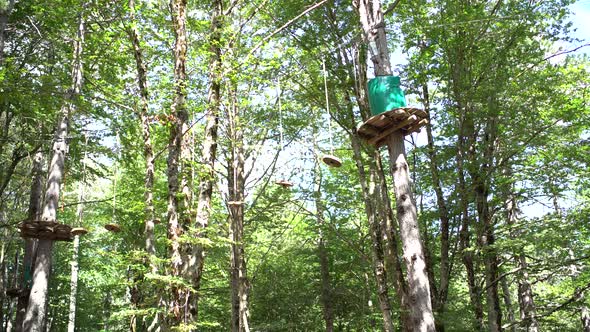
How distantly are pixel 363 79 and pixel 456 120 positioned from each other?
2395mm

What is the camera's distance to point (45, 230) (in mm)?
8133

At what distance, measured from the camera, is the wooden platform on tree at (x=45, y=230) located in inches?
311

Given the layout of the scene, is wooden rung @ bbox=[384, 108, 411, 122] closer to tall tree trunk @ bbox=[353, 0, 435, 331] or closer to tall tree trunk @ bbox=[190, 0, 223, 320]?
tall tree trunk @ bbox=[353, 0, 435, 331]

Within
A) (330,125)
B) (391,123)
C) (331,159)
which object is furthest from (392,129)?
(330,125)

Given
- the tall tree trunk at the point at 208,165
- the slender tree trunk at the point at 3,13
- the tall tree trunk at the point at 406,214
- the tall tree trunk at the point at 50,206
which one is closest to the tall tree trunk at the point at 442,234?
the tall tree trunk at the point at 406,214

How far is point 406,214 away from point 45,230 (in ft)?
21.9

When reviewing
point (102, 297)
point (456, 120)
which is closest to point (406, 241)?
point (456, 120)

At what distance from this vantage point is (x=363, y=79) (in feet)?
31.6

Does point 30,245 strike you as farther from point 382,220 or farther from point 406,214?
point 406,214

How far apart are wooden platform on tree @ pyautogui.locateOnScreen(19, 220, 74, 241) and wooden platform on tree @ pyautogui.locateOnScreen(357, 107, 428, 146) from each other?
6.02 m

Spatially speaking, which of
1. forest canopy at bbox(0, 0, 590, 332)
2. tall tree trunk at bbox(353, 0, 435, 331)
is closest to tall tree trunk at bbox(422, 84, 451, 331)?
forest canopy at bbox(0, 0, 590, 332)

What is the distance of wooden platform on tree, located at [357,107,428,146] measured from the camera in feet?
16.1

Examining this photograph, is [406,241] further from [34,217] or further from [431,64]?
[34,217]

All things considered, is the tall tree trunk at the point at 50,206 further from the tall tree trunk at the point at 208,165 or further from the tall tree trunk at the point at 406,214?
the tall tree trunk at the point at 406,214
